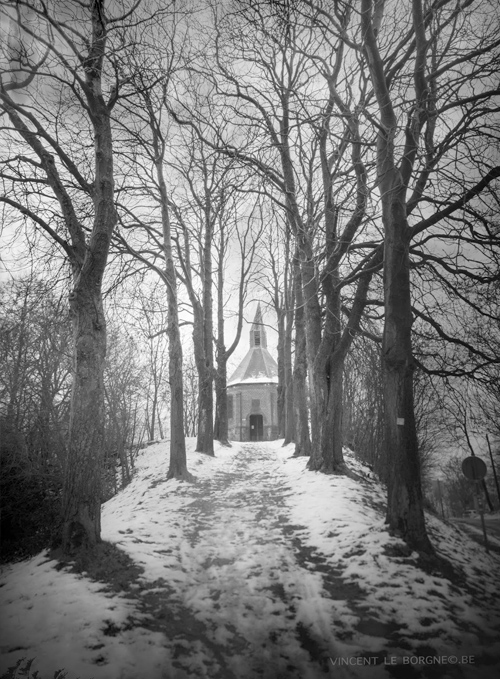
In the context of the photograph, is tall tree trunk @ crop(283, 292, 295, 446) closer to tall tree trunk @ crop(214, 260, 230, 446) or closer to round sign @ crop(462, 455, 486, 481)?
tall tree trunk @ crop(214, 260, 230, 446)

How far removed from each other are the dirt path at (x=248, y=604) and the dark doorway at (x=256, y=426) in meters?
29.8

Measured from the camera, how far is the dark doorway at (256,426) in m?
34.4

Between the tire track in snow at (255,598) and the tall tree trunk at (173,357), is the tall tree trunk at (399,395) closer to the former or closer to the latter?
the tire track in snow at (255,598)

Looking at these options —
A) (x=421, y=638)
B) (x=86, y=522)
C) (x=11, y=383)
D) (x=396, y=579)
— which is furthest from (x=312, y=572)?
(x=11, y=383)

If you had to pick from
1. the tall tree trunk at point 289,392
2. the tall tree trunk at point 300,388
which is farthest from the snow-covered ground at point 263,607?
the tall tree trunk at point 289,392

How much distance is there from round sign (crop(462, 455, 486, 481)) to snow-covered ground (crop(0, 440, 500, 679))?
287 cm

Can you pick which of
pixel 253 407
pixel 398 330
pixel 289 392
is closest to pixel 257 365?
pixel 253 407

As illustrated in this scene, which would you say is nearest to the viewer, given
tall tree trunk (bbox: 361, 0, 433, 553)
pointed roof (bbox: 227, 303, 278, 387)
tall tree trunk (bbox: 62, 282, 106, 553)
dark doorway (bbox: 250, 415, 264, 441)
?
tall tree trunk (bbox: 62, 282, 106, 553)

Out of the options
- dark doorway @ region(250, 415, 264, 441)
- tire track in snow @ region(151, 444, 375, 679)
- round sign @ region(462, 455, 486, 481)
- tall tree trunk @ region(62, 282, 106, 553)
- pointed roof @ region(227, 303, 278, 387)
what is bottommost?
dark doorway @ region(250, 415, 264, 441)

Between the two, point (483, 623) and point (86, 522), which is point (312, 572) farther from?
point (86, 522)

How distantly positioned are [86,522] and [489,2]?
7.58 m

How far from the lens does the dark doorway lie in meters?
34.4

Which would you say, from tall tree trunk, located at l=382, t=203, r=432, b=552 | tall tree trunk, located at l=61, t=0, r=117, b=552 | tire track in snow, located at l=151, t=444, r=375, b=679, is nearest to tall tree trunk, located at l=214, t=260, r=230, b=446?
tire track in snow, located at l=151, t=444, r=375, b=679

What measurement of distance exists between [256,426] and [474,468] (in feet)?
92.5
